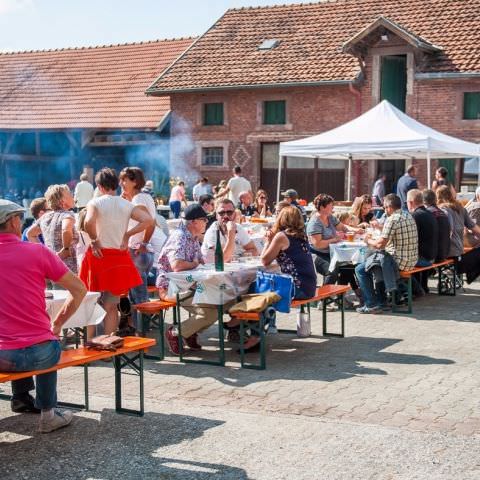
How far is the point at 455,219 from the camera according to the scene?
11.9 meters

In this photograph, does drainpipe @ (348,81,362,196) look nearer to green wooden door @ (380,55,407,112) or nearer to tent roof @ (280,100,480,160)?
green wooden door @ (380,55,407,112)

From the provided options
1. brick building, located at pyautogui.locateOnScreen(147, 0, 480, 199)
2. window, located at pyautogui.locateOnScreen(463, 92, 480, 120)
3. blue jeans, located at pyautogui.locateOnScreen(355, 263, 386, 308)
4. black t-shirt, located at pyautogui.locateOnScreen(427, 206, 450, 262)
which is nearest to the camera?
blue jeans, located at pyautogui.locateOnScreen(355, 263, 386, 308)

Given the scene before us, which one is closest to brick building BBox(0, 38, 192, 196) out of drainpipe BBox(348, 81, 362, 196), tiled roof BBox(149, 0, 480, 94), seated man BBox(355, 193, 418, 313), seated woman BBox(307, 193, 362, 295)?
tiled roof BBox(149, 0, 480, 94)

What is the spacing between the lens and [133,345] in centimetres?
594

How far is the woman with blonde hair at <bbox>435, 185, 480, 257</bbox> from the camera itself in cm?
1185

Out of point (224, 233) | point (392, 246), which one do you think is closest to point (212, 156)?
point (392, 246)

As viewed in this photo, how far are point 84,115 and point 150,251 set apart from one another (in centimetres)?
2168

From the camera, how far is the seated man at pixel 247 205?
15.9m

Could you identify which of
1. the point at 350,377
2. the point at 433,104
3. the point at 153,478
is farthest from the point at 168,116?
the point at 153,478

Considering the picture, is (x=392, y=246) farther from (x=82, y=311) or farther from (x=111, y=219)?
(x=82, y=311)

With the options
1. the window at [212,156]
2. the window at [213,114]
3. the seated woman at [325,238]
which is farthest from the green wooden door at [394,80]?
the seated woman at [325,238]

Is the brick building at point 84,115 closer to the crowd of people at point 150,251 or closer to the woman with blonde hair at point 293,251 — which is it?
the crowd of people at point 150,251

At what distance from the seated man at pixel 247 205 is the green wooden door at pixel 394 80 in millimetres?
9035

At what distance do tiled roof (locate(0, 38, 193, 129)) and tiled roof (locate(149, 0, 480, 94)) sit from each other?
2.13m
